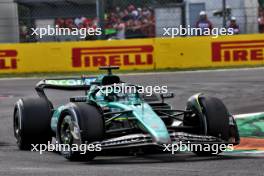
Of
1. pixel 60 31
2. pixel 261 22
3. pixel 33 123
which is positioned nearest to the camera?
pixel 33 123

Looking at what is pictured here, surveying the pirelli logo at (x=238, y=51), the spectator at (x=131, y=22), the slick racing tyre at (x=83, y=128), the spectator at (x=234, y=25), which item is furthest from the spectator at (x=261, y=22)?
the slick racing tyre at (x=83, y=128)

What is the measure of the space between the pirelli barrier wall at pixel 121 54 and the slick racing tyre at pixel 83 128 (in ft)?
45.7

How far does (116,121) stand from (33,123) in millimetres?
1244

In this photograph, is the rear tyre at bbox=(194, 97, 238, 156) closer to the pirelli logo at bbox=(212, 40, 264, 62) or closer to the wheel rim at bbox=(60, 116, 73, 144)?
the wheel rim at bbox=(60, 116, 73, 144)

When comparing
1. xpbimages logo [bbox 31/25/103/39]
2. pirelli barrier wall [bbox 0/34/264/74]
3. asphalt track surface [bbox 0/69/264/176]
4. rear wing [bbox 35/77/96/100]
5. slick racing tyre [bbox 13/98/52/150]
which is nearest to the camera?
asphalt track surface [bbox 0/69/264/176]

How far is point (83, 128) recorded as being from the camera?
25.7 ft

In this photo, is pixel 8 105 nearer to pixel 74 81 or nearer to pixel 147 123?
pixel 74 81

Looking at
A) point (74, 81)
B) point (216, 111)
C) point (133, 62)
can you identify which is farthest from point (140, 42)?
point (216, 111)

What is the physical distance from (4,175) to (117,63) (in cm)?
1530

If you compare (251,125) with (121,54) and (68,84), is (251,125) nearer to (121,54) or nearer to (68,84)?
(68,84)

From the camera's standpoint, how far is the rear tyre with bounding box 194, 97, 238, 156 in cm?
830

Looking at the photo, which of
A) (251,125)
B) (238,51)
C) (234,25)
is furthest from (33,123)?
(234,25)

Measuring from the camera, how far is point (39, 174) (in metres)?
6.87

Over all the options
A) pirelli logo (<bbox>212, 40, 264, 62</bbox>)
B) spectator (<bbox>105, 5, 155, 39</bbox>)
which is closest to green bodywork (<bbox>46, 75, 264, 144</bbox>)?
pirelli logo (<bbox>212, 40, 264, 62</bbox>)
